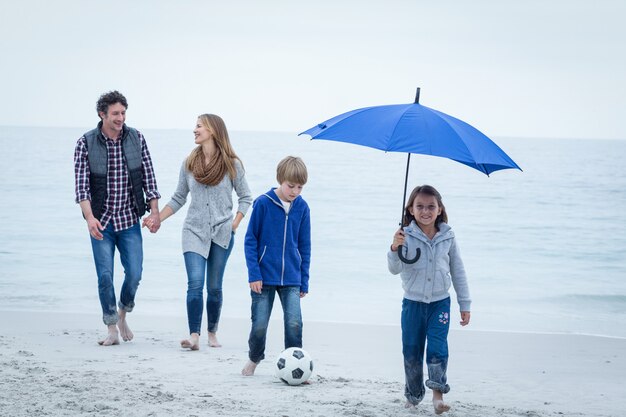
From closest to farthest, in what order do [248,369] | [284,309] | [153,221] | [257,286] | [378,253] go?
[257,286]
[284,309]
[248,369]
[153,221]
[378,253]

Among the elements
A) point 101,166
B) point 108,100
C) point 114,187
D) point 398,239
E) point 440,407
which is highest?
point 108,100

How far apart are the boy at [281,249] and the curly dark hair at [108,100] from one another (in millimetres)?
1593

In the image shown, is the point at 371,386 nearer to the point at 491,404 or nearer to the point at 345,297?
the point at 491,404

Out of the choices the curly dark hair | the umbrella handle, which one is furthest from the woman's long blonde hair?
the umbrella handle

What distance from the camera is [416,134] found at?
488cm

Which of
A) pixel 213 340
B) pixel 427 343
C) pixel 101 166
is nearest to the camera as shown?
pixel 427 343

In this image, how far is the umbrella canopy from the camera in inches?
189

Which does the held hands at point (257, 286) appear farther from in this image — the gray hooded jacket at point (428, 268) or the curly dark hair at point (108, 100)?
the curly dark hair at point (108, 100)

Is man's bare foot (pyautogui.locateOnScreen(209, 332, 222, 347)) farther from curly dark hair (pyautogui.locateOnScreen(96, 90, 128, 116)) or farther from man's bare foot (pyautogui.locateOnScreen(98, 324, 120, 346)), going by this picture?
curly dark hair (pyautogui.locateOnScreen(96, 90, 128, 116))

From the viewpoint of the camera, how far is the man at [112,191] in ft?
21.9

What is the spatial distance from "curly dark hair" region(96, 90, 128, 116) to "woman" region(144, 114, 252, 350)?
0.61 metres

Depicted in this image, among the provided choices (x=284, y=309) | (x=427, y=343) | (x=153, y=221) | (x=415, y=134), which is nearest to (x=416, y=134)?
(x=415, y=134)

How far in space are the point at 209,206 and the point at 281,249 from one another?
1.13m

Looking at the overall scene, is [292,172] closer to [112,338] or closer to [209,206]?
[209,206]
